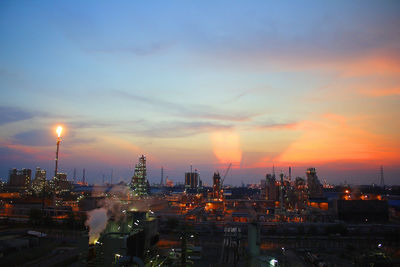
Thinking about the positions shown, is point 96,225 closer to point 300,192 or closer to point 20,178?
point 300,192

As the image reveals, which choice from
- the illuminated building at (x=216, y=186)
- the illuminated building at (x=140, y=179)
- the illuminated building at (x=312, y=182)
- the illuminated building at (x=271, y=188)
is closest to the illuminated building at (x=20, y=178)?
the illuminated building at (x=140, y=179)

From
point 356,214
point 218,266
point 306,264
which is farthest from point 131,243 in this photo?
point 356,214

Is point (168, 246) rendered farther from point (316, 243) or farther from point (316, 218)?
point (316, 218)

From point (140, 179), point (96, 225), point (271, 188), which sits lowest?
point (271, 188)

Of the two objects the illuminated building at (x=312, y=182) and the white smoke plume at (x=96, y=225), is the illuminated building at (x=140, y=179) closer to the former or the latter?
the illuminated building at (x=312, y=182)

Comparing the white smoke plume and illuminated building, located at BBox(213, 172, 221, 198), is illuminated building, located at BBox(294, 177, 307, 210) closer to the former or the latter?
illuminated building, located at BBox(213, 172, 221, 198)

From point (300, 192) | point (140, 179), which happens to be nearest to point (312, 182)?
point (300, 192)

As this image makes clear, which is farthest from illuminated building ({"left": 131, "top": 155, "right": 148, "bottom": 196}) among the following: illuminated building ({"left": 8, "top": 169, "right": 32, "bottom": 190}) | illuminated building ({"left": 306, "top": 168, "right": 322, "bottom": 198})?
illuminated building ({"left": 8, "top": 169, "right": 32, "bottom": 190})
